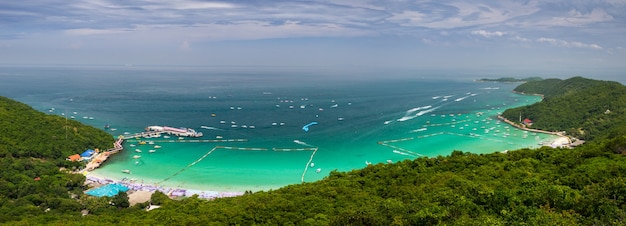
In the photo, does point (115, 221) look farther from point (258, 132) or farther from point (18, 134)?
point (258, 132)

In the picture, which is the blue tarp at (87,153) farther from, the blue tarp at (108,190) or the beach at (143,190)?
the blue tarp at (108,190)

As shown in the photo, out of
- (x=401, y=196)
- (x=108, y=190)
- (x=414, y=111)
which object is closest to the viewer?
(x=401, y=196)

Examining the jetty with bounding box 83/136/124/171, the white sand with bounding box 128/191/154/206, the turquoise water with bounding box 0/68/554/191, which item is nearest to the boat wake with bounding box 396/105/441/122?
the turquoise water with bounding box 0/68/554/191

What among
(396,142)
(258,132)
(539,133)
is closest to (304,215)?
(396,142)

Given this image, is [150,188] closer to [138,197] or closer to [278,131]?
[138,197]

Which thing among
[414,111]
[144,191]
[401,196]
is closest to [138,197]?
[144,191]

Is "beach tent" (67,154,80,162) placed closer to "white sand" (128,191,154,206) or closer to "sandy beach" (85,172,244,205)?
"sandy beach" (85,172,244,205)
